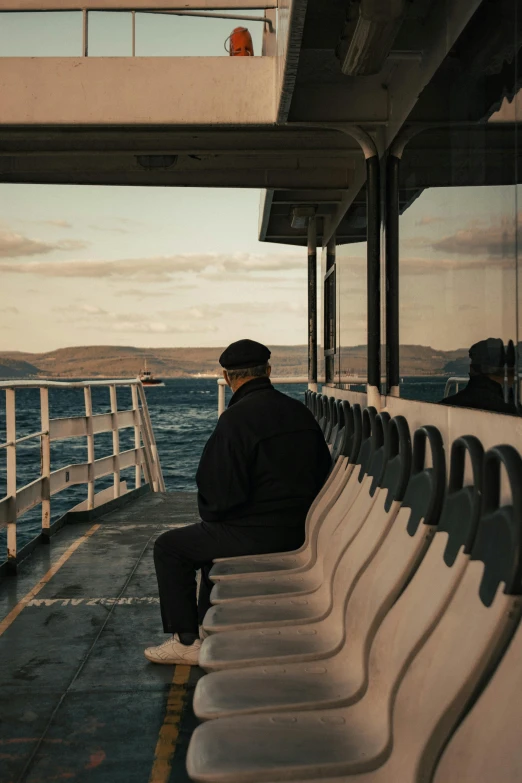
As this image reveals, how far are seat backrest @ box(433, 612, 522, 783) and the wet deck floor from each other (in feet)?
5.56

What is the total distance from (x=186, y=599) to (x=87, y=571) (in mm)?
2520

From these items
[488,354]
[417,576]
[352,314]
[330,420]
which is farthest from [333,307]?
[417,576]

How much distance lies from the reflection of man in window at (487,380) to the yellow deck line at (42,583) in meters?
3.44

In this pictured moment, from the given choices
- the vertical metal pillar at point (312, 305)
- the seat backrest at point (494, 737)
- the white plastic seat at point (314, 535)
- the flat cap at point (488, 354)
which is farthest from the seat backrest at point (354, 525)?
the vertical metal pillar at point (312, 305)

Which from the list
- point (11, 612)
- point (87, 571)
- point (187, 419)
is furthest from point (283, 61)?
point (187, 419)

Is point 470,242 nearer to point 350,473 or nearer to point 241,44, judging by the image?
point 350,473

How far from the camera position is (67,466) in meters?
8.21

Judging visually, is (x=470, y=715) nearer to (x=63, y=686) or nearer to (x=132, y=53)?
(x=63, y=686)

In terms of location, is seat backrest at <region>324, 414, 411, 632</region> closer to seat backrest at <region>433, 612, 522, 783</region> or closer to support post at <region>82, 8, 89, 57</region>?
seat backrest at <region>433, 612, 522, 783</region>

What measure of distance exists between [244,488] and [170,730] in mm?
1116

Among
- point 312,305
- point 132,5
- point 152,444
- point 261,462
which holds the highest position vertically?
point 132,5

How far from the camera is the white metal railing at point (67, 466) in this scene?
6.52 meters

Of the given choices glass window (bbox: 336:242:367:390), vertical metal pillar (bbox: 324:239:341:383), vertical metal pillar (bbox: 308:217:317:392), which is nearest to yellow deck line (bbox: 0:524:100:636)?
glass window (bbox: 336:242:367:390)

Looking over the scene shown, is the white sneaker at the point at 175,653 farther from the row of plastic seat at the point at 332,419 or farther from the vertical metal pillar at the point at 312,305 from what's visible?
the vertical metal pillar at the point at 312,305
